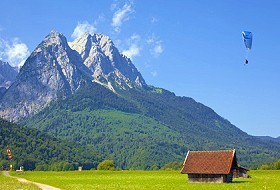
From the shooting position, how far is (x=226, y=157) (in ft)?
266

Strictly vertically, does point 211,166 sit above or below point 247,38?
below

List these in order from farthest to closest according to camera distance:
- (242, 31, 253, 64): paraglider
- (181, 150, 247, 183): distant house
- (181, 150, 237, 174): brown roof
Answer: (181, 150, 237, 174): brown roof
(181, 150, 247, 183): distant house
(242, 31, 253, 64): paraglider

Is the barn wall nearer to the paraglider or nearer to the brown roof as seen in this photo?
the brown roof

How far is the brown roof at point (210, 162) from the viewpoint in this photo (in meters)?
80.2

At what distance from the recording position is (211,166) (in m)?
81.7

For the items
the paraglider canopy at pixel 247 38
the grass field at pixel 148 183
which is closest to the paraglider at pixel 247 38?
the paraglider canopy at pixel 247 38

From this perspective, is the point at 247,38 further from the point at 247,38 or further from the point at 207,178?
the point at 207,178

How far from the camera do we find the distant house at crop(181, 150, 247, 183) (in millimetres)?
79938

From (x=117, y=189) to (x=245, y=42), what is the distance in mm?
29093

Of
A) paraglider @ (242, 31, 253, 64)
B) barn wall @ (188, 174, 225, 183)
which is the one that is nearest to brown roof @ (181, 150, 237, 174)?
barn wall @ (188, 174, 225, 183)

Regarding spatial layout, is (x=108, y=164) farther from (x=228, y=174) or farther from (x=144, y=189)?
(x=144, y=189)

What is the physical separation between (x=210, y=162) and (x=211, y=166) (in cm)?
104

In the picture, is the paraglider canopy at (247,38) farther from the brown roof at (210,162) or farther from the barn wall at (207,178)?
the barn wall at (207,178)

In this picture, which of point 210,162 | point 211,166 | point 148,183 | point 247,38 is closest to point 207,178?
point 211,166
